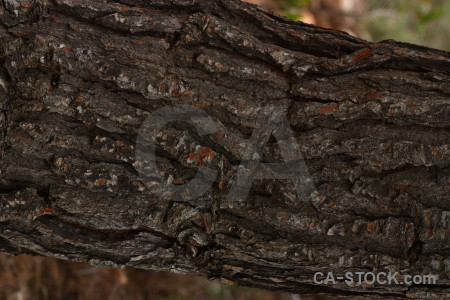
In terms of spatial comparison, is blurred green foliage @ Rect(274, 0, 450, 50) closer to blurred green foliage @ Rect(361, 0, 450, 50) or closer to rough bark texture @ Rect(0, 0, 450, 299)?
blurred green foliage @ Rect(361, 0, 450, 50)

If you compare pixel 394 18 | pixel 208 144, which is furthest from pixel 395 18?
pixel 208 144

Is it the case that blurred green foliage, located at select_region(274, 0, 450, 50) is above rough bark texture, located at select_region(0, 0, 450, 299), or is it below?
above

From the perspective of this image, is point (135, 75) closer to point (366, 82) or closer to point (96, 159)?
point (96, 159)

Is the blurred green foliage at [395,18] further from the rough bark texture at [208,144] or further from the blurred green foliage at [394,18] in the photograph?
the rough bark texture at [208,144]

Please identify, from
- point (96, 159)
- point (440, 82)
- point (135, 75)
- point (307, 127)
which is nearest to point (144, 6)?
point (135, 75)

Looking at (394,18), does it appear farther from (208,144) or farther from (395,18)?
(208,144)

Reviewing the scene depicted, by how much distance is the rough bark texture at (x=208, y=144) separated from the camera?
1.47 meters

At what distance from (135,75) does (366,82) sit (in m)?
Answer: 0.72

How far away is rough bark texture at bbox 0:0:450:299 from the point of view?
1472 mm

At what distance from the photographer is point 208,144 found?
1513 mm

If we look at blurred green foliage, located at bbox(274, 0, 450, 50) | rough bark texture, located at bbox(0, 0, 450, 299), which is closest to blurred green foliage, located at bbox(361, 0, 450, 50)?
blurred green foliage, located at bbox(274, 0, 450, 50)

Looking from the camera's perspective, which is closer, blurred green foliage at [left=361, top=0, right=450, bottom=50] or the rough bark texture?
the rough bark texture

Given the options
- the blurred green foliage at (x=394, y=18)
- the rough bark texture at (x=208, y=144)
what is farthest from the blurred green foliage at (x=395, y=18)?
the rough bark texture at (x=208, y=144)

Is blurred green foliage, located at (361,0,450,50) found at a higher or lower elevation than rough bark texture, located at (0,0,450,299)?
higher
